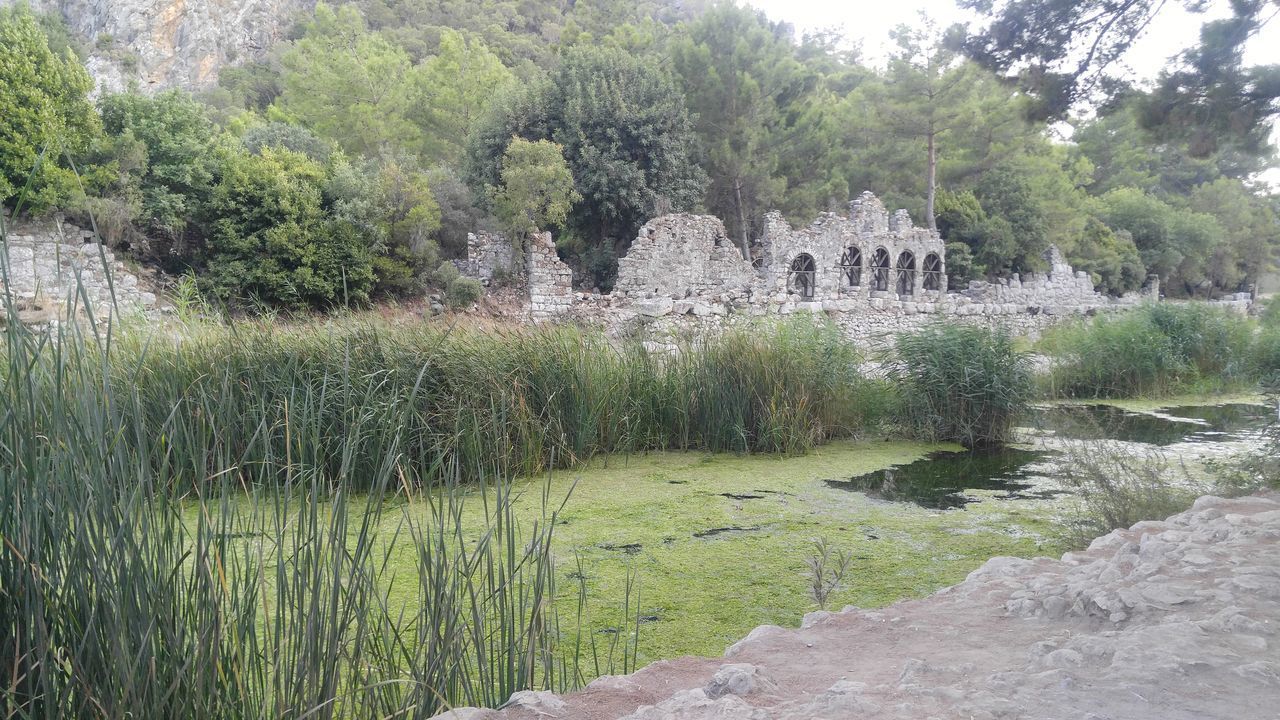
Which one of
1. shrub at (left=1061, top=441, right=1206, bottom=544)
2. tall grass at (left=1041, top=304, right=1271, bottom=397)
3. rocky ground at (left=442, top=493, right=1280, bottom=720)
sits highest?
tall grass at (left=1041, top=304, right=1271, bottom=397)

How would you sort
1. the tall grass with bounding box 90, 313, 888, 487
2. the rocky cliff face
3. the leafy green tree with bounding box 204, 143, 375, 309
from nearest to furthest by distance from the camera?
the tall grass with bounding box 90, 313, 888, 487 → the leafy green tree with bounding box 204, 143, 375, 309 → the rocky cliff face

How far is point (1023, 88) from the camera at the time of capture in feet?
17.7

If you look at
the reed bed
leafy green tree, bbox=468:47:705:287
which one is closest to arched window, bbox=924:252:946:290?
leafy green tree, bbox=468:47:705:287

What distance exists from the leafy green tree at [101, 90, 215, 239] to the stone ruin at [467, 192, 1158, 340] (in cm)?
556

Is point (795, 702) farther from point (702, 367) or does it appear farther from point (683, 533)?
point (702, 367)

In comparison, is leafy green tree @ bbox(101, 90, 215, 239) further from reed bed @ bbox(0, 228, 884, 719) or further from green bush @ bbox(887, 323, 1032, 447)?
green bush @ bbox(887, 323, 1032, 447)

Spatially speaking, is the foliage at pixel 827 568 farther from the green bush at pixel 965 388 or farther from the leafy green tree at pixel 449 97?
the leafy green tree at pixel 449 97

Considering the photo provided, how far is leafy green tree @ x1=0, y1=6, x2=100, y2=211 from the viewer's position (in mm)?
12961

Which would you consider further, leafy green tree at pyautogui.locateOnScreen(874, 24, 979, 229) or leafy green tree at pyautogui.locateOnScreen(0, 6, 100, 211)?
leafy green tree at pyautogui.locateOnScreen(874, 24, 979, 229)

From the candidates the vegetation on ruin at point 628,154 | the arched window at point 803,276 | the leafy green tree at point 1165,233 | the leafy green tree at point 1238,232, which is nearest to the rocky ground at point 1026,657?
the vegetation on ruin at point 628,154

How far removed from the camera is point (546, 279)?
15070 mm

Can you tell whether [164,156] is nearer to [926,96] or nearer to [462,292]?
[462,292]

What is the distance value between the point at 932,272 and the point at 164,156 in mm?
18032

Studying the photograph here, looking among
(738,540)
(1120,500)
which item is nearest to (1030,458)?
(1120,500)
